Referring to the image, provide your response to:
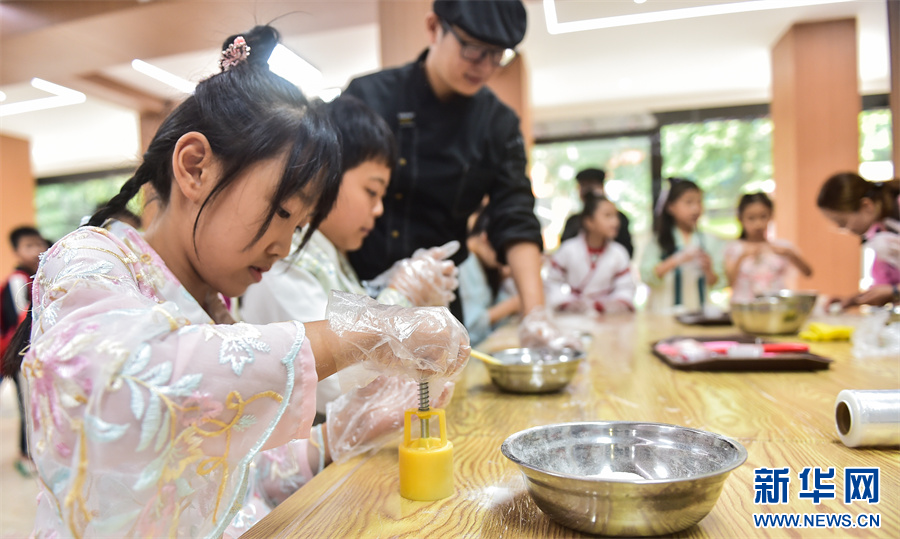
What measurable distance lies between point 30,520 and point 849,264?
21.5 ft

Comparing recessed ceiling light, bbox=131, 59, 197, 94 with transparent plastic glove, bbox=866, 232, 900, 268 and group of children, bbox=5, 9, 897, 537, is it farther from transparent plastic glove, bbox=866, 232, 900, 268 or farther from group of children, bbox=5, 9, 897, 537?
transparent plastic glove, bbox=866, 232, 900, 268

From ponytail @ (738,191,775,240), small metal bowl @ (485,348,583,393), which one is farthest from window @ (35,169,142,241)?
small metal bowl @ (485,348,583,393)

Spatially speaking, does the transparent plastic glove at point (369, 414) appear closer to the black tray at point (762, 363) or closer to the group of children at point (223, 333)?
the group of children at point (223, 333)

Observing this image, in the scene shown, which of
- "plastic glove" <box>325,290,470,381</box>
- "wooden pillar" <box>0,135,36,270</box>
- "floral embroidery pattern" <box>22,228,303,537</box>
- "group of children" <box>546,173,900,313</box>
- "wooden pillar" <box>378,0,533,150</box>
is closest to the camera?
"floral embroidery pattern" <box>22,228,303,537</box>

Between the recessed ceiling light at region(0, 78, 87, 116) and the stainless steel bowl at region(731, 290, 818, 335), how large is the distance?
6771mm

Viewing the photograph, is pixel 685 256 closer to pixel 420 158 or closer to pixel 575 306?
pixel 575 306

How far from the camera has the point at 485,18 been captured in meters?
1.52

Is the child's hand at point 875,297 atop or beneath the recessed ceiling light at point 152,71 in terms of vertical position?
beneath

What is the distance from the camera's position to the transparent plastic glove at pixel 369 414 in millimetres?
868

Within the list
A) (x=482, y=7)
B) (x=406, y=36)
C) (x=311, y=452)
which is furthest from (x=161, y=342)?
(x=406, y=36)

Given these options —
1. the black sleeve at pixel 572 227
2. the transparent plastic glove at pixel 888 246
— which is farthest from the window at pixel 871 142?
the transparent plastic glove at pixel 888 246

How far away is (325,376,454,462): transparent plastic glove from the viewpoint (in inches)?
34.2

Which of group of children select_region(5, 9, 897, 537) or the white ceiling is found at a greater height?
the white ceiling

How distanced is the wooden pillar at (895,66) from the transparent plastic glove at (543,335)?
1279 mm
